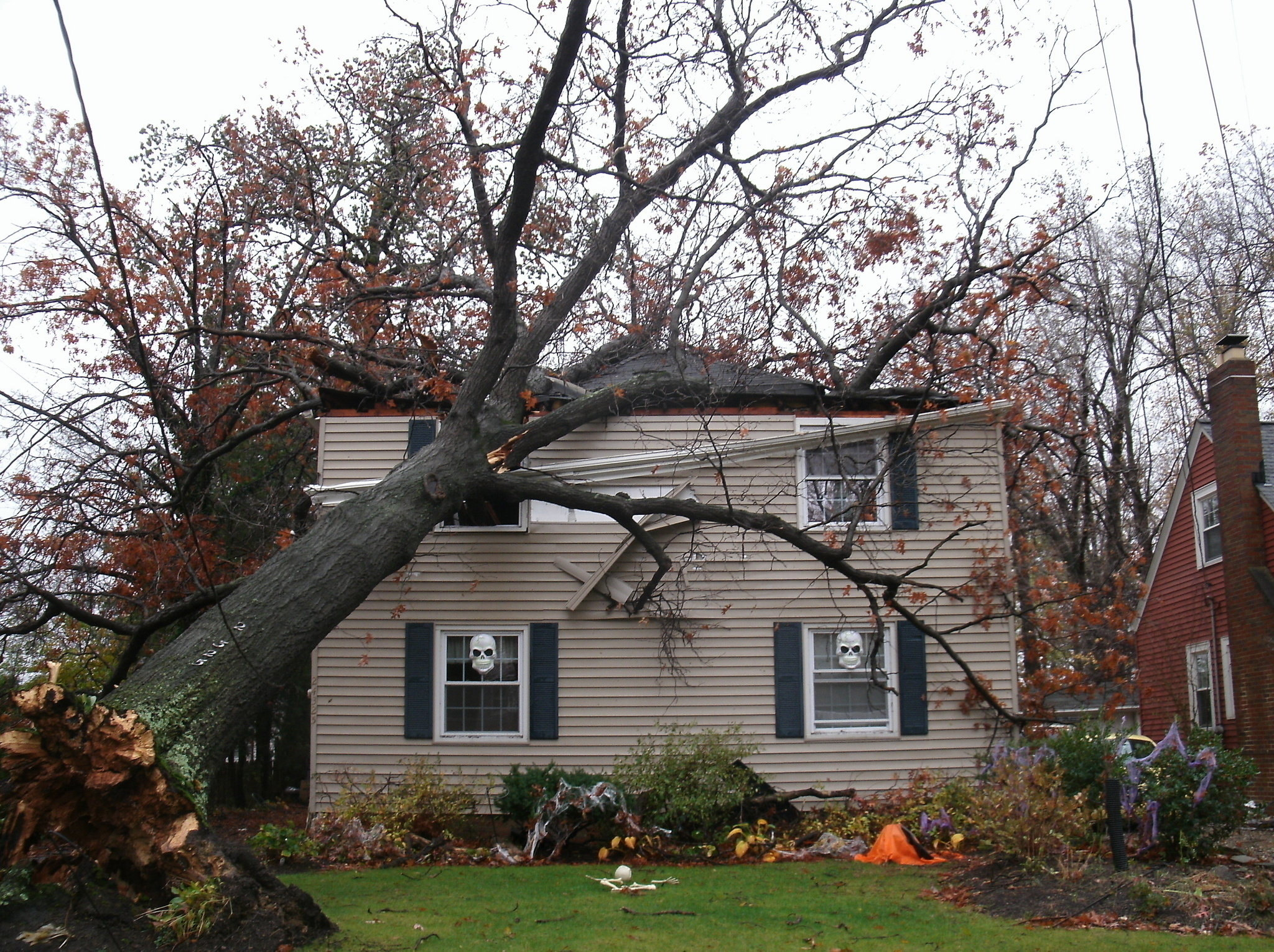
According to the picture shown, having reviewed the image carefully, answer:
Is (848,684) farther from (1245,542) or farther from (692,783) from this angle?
(1245,542)

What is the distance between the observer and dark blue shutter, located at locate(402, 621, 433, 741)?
38.8ft

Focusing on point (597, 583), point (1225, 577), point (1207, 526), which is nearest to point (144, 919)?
point (597, 583)

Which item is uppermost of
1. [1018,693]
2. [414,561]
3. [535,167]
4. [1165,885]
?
[535,167]

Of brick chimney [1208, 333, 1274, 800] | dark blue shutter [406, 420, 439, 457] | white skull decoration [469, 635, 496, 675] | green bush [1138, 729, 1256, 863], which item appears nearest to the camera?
green bush [1138, 729, 1256, 863]

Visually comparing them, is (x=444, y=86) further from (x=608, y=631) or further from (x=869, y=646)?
(x=869, y=646)

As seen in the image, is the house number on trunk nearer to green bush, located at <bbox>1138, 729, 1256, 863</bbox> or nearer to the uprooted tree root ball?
the uprooted tree root ball

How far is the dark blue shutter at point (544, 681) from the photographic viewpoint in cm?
1184

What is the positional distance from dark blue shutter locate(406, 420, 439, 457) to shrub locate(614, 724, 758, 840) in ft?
14.3

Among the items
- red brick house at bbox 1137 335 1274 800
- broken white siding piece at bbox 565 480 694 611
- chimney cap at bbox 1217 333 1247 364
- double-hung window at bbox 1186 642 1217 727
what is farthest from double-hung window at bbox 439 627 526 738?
double-hung window at bbox 1186 642 1217 727

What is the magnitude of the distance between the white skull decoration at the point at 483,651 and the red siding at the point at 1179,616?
11.9 metres

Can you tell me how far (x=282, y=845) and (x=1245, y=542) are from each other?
1483cm

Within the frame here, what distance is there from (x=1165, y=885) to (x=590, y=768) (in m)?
6.14

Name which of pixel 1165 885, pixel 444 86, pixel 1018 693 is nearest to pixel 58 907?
pixel 1165 885

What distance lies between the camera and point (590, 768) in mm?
11773
